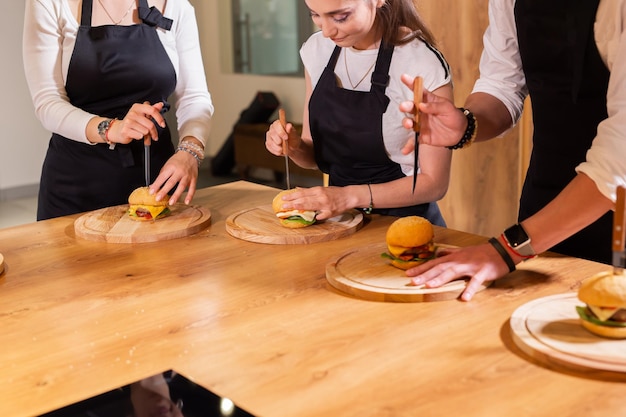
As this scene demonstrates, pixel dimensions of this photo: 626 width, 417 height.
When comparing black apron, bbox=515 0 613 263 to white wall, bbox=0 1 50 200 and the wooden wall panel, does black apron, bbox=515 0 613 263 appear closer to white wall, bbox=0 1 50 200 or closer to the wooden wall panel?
the wooden wall panel

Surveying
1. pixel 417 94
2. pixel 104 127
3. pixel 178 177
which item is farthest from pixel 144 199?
pixel 417 94

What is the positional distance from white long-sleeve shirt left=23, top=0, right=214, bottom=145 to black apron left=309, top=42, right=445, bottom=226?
1.33ft

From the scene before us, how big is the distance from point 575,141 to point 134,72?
53.1 inches

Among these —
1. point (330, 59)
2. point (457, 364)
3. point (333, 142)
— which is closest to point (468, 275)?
point (457, 364)

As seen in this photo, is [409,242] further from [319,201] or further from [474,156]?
[474,156]

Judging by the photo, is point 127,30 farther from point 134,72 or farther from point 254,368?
point 254,368

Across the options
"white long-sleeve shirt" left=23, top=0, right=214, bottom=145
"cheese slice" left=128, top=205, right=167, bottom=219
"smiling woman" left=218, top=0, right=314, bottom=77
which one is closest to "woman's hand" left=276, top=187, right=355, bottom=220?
"cheese slice" left=128, top=205, right=167, bottom=219

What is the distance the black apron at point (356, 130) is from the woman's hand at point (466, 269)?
0.65 metres

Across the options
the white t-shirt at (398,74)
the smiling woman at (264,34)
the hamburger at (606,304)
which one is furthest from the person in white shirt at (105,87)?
the smiling woman at (264,34)

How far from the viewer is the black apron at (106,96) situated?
2416 millimetres

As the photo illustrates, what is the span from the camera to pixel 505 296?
1.47 metres

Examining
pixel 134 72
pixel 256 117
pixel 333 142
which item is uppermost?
pixel 134 72

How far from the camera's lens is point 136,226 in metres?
2.01

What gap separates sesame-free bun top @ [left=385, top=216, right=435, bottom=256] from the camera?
1.59 m
